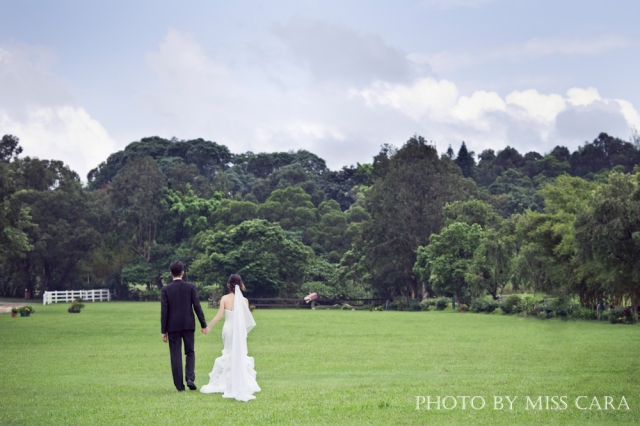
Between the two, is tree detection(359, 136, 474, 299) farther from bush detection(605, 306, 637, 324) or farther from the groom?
the groom

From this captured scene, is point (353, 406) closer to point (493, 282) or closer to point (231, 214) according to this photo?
point (493, 282)

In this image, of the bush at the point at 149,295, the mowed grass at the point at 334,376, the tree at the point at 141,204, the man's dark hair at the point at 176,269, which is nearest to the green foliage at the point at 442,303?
the mowed grass at the point at 334,376

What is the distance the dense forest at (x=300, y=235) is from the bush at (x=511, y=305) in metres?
1.30

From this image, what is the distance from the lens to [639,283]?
107ft

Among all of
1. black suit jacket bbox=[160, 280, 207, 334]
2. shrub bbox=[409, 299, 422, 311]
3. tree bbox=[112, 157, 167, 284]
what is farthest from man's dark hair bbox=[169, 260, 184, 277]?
tree bbox=[112, 157, 167, 284]

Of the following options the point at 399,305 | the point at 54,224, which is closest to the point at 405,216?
the point at 399,305

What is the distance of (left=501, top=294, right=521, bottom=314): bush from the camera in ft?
140

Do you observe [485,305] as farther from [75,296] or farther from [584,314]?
[75,296]

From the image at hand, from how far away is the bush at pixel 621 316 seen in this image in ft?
108

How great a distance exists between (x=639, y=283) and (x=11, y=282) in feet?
193

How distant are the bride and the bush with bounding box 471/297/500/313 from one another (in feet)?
118

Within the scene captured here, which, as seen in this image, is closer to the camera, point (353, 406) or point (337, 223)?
point (353, 406)

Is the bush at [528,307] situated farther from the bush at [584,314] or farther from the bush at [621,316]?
the bush at [621,316]

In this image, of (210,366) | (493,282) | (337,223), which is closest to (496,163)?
(337,223)
